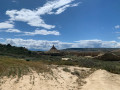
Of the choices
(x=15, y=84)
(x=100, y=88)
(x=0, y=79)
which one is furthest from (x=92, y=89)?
(x=0, y=79)

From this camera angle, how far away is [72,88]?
10.9m

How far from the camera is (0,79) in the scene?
12.1 m

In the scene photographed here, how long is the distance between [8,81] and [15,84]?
87 centimetres

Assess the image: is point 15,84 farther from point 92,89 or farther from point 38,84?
point 92,89

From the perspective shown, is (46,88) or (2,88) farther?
(46,88)

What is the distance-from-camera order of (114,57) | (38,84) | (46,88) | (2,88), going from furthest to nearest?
1. (114,57)
2. (38,84)
3. (46,88)
4. (2,88)

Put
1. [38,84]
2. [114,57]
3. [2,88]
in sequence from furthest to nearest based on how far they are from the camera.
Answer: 1. [114,57]
2. [38,84]
3. [2,88]

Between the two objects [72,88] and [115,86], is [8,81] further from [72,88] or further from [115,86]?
[115,86]

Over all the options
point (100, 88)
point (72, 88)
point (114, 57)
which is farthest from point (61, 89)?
point (114, 57)

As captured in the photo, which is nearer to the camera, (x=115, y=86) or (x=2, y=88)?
(x=2, y=88)

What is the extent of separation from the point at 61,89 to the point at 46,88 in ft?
3.45

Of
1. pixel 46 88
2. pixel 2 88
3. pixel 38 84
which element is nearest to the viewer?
pixel 2 88

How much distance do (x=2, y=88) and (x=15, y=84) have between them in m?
1.18

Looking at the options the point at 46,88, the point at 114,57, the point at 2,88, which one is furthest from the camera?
the point at 114,57
